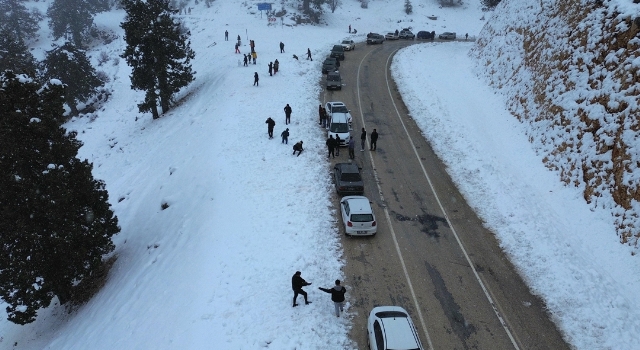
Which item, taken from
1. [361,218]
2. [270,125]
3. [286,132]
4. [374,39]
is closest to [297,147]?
[286,132]

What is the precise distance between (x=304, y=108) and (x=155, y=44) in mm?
15670

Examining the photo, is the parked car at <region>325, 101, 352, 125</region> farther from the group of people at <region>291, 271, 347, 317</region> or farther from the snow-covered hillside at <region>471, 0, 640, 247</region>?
the group of people at <region>291, 271, 347, 317</region>

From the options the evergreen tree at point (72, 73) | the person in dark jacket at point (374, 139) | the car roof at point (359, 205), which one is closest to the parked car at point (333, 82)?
the person in dark jacket at point (374, 139)

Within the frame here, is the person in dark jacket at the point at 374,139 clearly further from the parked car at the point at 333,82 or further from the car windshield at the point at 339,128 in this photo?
the parked car at the point at 333,82

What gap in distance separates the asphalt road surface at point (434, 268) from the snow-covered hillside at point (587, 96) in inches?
224

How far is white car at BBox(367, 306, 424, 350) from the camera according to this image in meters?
11.2

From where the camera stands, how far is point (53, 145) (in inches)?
748

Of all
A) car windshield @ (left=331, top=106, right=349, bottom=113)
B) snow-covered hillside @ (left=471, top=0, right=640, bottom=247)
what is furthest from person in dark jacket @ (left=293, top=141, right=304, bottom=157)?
snow-covered hillside @ (left=471, top=0, right=640, bottom=247)

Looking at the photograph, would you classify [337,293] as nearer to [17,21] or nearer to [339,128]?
[339,128]

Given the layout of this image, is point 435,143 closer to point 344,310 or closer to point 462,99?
point 462,99

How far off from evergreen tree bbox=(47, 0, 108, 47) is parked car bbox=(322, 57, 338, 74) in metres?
64.6

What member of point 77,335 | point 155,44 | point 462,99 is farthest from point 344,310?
point 155,44

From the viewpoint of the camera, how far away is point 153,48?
36.1m

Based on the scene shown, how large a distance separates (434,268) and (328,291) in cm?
543
